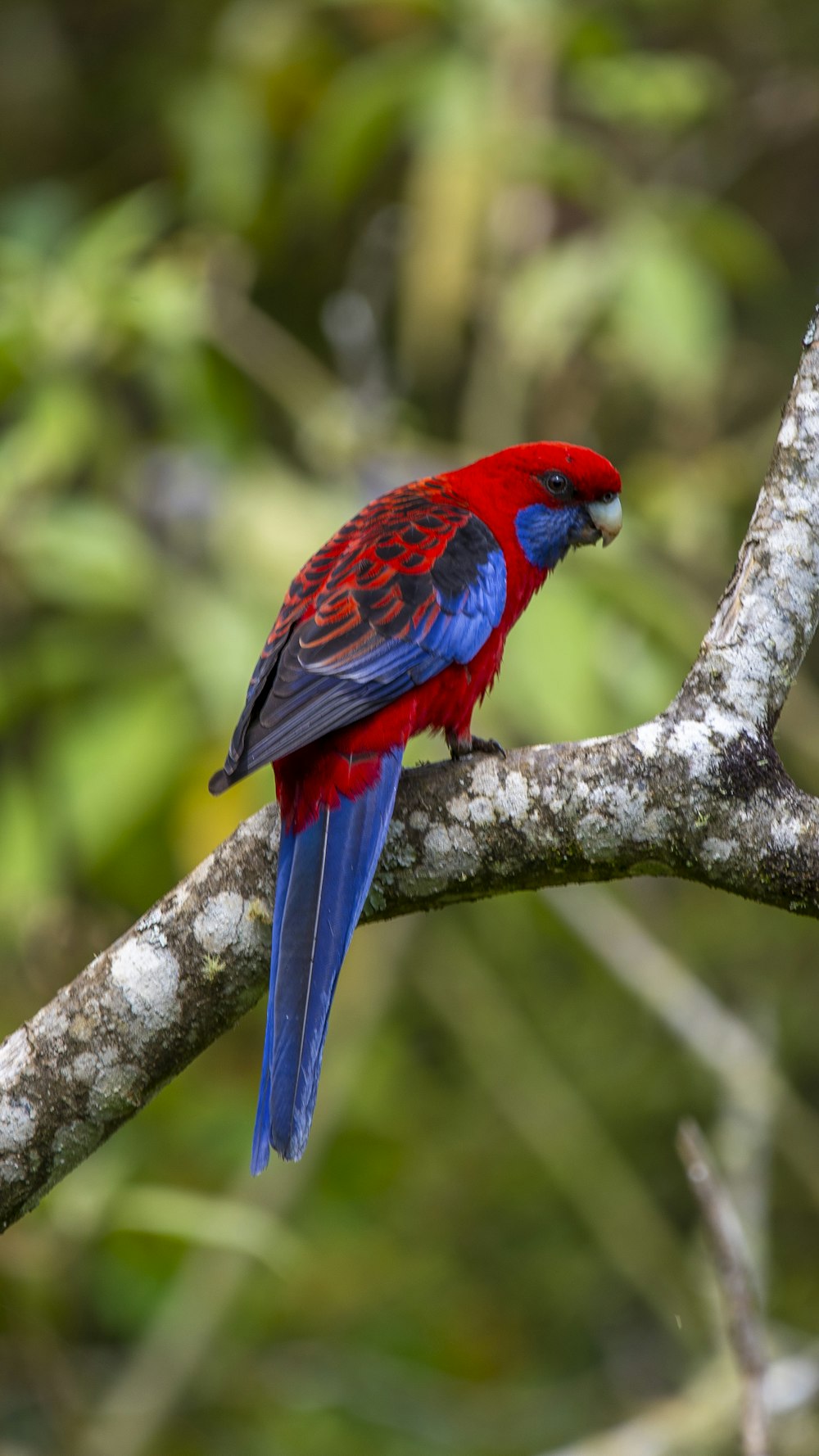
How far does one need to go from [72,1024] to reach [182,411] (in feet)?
7.59

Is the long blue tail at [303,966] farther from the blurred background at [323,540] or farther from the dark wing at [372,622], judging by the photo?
the blurred background at [323,540]

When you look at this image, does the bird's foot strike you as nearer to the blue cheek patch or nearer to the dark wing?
the dark wing

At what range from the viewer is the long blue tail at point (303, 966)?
2.15 meters

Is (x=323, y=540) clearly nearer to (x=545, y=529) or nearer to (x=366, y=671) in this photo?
(x=545, y=529)

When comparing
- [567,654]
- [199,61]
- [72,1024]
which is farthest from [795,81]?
[72,1024]

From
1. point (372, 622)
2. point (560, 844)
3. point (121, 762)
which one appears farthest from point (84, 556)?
point (560, 844)

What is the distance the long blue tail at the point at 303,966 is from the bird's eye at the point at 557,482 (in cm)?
114

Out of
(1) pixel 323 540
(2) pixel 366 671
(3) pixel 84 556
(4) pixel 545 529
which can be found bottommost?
(2) pixel 366 671

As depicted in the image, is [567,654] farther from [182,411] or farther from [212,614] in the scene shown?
[182,411]

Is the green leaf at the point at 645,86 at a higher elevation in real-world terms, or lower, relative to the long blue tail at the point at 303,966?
higher

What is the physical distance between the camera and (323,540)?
3.34m

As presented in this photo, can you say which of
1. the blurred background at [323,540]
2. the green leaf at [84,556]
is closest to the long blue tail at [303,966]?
the blurred background at [323,540]

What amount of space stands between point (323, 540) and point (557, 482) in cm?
54

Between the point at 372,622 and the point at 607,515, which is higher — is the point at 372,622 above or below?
below
